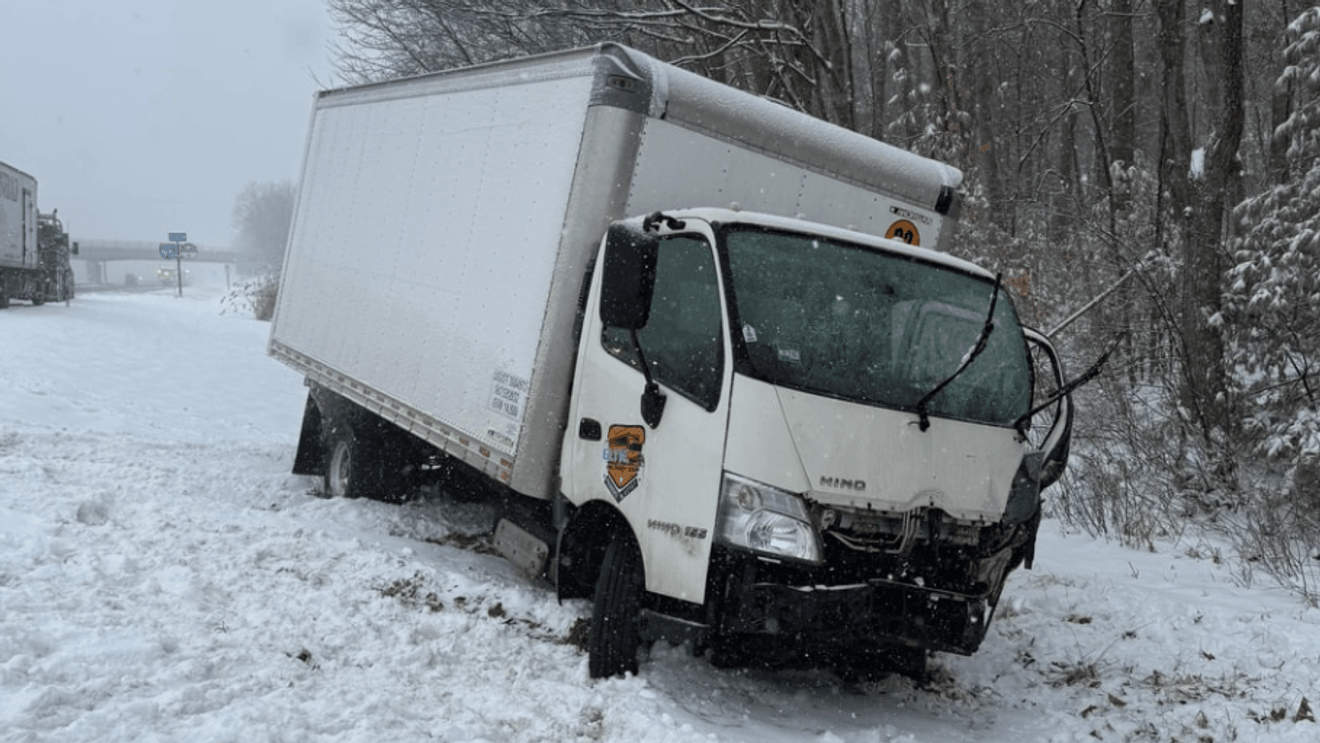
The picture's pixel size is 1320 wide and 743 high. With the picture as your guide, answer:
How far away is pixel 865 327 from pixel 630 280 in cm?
114

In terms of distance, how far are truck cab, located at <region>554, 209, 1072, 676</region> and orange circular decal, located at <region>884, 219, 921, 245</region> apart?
3.80 ft

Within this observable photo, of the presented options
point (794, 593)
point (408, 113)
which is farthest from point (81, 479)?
point (794, 593)

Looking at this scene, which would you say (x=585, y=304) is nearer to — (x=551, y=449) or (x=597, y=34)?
(x=551, y=449)

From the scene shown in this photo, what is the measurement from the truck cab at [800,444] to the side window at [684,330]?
11mm

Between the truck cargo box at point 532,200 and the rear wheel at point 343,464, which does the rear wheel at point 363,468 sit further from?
the truck cargo box at point 532,200

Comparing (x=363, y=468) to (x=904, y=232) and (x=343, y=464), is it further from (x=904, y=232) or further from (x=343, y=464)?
(x=904, y=232)

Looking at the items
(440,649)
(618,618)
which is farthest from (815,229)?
(440,649)

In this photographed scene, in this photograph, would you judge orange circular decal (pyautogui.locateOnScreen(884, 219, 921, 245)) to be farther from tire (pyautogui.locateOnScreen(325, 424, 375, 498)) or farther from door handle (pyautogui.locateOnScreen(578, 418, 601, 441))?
tire (pyautogui.locateOnScreen(325, 424, 375, 498))

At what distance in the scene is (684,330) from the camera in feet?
16.6

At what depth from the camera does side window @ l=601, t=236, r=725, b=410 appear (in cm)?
482

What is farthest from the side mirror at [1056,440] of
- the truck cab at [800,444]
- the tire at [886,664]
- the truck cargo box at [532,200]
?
the truck cargo box at [532,200]

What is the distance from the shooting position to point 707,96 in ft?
19.3

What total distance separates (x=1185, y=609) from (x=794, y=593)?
3227 mm

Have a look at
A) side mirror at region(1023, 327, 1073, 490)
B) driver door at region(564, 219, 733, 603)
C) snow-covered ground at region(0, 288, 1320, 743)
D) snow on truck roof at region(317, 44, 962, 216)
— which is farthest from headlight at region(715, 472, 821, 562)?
snow on truck roof at region(317, 44, 962, 216)
